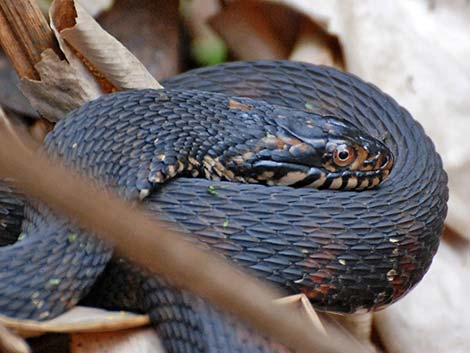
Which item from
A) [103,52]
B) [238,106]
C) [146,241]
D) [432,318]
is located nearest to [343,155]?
[238,106]

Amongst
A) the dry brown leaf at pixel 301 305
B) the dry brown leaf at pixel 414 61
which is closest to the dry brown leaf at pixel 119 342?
the dry brown leaf at pixel 301 305

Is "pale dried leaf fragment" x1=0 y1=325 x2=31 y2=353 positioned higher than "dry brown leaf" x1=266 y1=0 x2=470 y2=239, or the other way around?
"pale dried leaf fragment" x1=0 y1=325 x2=31 y2=353

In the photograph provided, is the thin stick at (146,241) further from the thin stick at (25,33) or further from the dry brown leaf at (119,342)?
the thin stick at (25,33)

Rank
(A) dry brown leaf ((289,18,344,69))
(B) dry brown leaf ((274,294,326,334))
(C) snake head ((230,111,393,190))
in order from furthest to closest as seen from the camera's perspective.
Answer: (A) dry brown leaf ((289,18,344,69)) → (C) snake head ((230,111,393,190)) → (B) dry brown leaf ((274,294,326,334))

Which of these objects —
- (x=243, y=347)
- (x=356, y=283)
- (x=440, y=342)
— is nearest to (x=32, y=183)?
(x=243, y=347)

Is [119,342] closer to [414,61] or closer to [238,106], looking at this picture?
[238,106]

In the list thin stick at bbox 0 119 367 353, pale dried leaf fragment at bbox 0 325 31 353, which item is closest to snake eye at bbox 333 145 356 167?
pale dried leaf fragment at bbox 0 325 31 353

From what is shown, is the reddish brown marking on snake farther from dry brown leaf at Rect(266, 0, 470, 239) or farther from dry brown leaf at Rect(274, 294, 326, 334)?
dry brown leaf at Rect(266, 0, 470, 239)

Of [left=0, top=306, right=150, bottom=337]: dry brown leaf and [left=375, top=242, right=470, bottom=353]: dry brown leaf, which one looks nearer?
[left=0, top=306, right=150, bottom=337]: dry brown leaf
